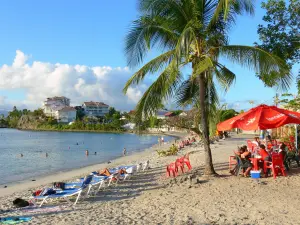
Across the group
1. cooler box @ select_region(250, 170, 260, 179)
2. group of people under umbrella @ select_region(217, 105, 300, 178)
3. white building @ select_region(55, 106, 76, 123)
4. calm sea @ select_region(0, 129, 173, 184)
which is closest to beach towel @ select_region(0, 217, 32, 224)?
group of people under umbrella @ select_region(217, 105, 300, 178)

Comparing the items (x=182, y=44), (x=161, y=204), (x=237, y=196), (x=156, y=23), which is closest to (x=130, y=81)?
(x=156, y=23)

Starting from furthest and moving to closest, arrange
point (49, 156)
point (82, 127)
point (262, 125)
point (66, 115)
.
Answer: point (66, 115)
point (82, 127)
point (49, 156)
point (262, 125)

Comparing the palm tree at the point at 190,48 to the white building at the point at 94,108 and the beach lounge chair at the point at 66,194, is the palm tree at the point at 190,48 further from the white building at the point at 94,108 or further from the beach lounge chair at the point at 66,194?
the white building at the point at 94,108

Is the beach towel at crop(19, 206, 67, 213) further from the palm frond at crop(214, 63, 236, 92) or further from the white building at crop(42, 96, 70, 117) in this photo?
the white building at crop(42, 96, 70, 117)

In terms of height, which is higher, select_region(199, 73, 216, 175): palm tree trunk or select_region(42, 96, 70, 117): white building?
select_region(42, 96, 70, 117): white building

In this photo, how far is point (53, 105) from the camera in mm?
160750

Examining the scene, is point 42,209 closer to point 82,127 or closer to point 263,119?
point 263,119

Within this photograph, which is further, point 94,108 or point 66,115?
point 94,108

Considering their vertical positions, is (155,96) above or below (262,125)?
above

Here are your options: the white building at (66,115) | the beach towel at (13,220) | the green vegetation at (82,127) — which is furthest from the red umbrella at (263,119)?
the white building at (66,115)

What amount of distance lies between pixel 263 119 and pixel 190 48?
304 cm

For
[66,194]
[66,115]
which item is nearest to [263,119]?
[66,194]

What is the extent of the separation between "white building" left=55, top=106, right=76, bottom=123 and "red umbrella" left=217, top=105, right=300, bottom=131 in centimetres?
13996

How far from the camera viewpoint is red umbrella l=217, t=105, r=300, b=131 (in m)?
8.90
